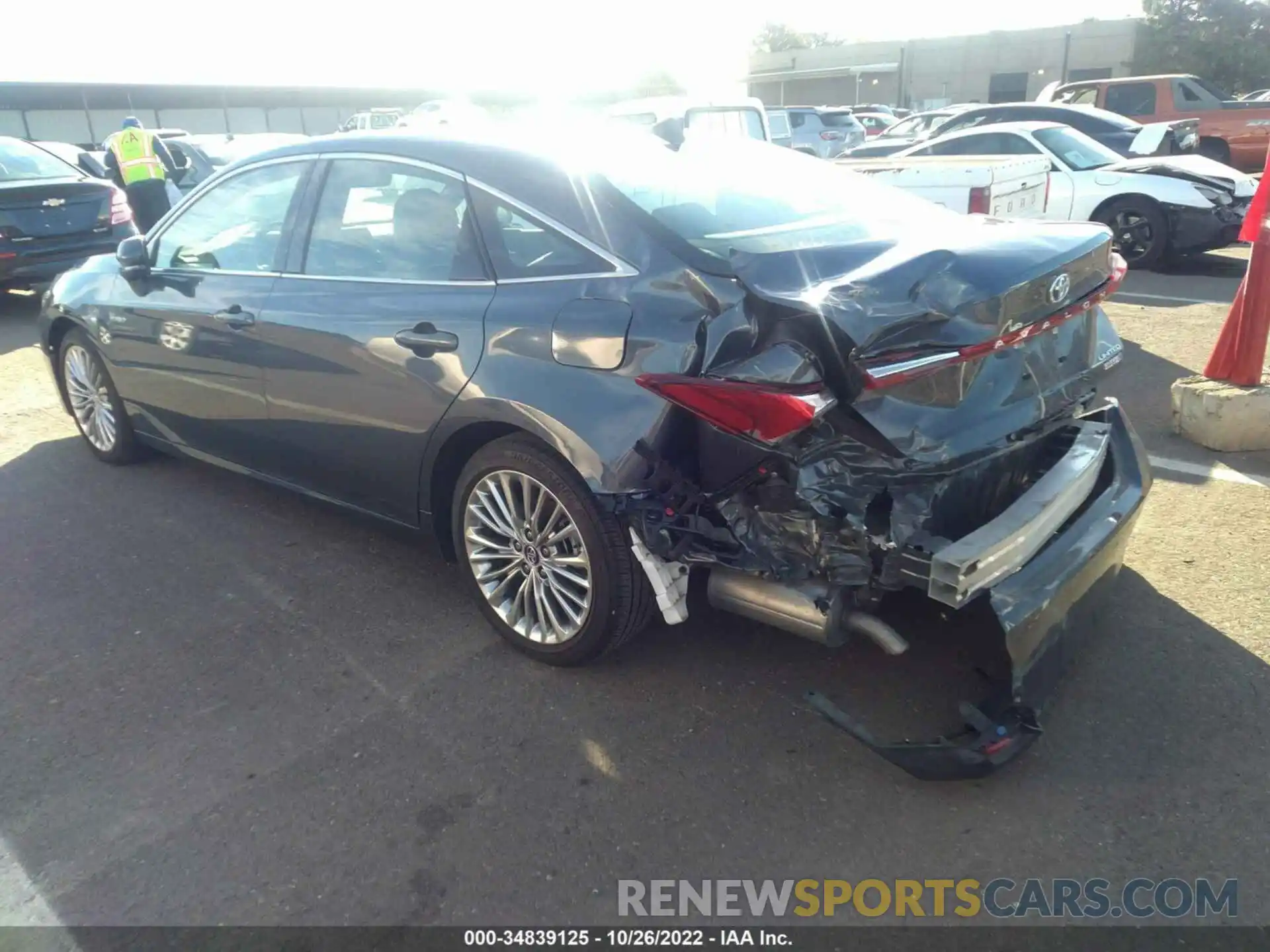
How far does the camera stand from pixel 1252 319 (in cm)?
530

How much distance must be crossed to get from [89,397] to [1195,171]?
32.0 ft

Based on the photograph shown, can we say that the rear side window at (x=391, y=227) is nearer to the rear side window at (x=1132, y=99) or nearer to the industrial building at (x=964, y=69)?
the rear side window at (x=1132, y=99)

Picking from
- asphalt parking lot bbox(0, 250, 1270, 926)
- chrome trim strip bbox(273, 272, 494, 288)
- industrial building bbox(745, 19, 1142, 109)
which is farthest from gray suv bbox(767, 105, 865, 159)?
industrial building bbox(745, 19, 1142, 109)

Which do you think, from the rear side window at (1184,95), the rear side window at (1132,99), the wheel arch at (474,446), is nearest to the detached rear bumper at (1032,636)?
the wheel arch at (474,446)

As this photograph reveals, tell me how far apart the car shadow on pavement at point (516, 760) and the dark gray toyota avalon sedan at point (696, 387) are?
0.20 m

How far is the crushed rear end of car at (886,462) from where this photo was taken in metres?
2.59

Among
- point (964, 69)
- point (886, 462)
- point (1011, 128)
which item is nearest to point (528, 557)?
point (886, 462)

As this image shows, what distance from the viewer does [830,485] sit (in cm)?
265

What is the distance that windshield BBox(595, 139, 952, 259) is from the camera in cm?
310

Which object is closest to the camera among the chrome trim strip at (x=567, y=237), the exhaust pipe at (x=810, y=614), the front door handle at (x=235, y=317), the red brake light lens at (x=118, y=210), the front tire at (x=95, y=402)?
the exhaust pipe at (x=810, y=614)

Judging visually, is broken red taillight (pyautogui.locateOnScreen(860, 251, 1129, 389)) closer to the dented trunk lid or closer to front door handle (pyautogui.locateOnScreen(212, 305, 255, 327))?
the dented trunk lid

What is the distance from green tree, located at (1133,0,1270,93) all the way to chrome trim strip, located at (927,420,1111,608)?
46.2m

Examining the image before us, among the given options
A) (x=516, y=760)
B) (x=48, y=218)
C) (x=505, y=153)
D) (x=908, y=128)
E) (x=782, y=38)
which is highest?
(x=782, y=38)

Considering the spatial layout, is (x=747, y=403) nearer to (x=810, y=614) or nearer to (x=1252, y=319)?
(x=810, y=614)
